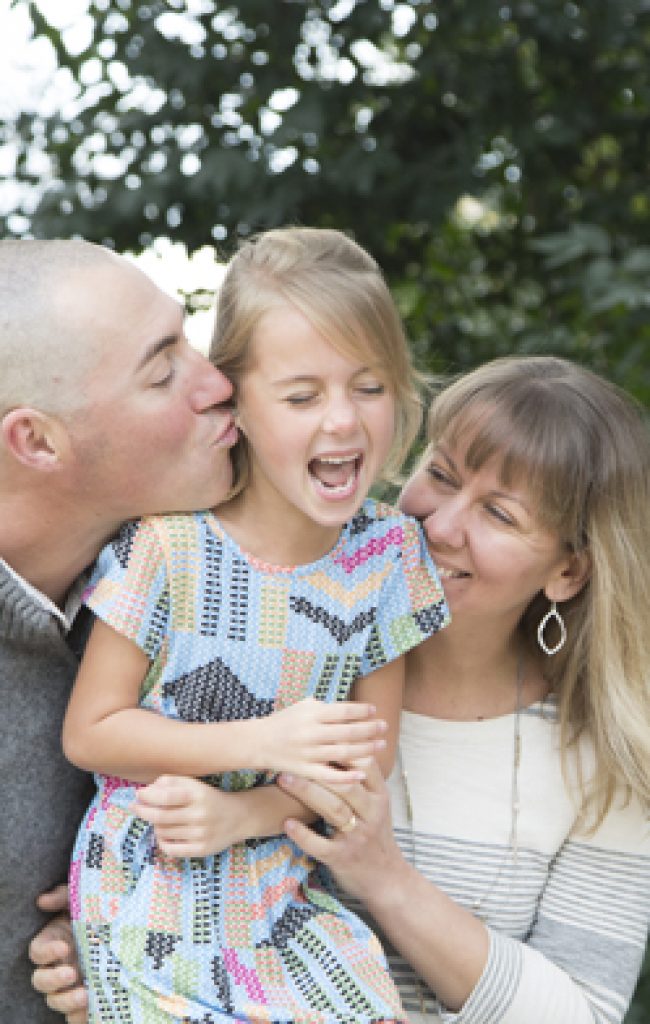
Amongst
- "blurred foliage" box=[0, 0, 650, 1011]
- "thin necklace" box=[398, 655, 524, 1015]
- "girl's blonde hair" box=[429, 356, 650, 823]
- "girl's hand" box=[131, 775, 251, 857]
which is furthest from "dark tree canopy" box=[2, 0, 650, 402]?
"girl's hand" box=[131, 775, 251, 857]

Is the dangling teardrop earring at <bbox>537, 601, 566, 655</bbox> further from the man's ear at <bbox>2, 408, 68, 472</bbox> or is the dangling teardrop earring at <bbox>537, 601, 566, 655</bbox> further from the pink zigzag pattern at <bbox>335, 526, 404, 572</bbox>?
the man's ear at <bbox>2, 408, 68, 472</bbox>

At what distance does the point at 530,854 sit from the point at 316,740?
2.40 feet

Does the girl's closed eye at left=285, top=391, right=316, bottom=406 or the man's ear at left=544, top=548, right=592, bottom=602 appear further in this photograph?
the man's ear at left=544, top=548, right=592, bottom=602

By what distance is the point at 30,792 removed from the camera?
7.25ft

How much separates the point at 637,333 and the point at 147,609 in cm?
232

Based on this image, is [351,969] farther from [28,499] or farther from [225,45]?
[225,45]

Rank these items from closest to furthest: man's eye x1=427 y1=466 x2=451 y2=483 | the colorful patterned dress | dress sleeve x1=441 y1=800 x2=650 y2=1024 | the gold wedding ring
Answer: the colorful patterned dress
the gold wedding ring
dress sleeve x1=441 y1=800 x2=650 y2=1024
man's eye x1=427 y1=466 x2=451 y2=483

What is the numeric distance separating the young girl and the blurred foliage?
193 centimetres

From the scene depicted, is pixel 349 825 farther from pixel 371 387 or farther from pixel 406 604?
pixel 371 387

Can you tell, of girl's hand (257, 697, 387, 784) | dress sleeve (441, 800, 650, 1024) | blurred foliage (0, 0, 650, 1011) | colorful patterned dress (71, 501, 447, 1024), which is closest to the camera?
girl's hand (257, 697, 387, 784)

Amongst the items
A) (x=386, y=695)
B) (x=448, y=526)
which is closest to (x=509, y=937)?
(x=386, y=695)

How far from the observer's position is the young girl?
208cm

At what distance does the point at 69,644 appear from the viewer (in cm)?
228

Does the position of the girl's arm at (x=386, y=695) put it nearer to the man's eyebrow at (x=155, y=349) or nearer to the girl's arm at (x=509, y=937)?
the girl's arm at (x=509, y=937)
